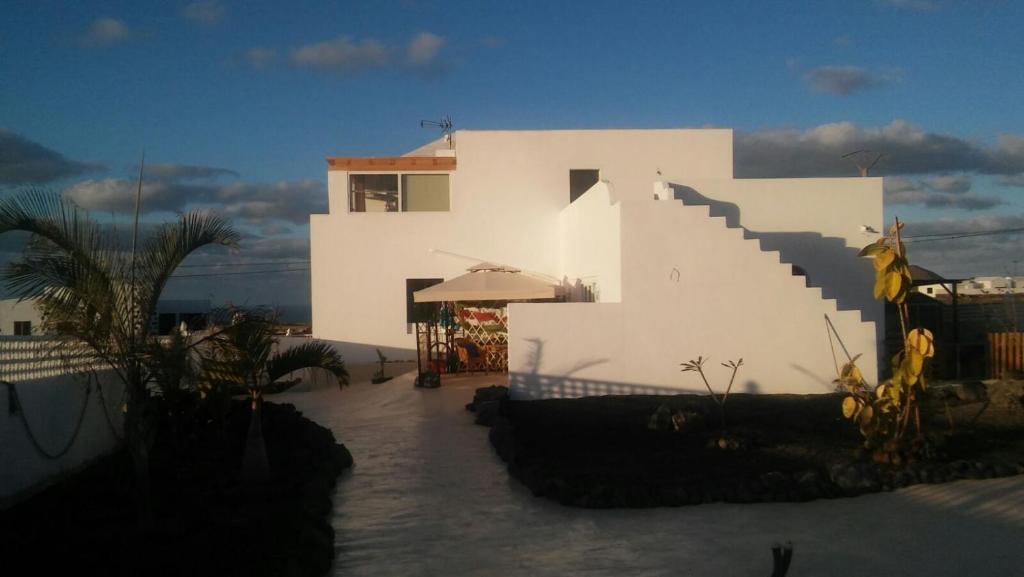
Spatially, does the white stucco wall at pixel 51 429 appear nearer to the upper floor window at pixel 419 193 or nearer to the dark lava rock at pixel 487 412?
the dark lava rock at pixel 487 412

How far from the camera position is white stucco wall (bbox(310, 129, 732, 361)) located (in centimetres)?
2056

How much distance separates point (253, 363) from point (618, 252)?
6.89 m

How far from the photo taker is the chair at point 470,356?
59.9ft

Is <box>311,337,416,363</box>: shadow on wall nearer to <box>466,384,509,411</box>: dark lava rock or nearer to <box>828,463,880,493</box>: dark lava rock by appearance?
<box>466,384,509,411</box>: dark lava rock

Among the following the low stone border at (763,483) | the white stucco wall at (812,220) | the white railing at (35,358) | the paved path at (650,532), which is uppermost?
the white stucco wall at (812,220)

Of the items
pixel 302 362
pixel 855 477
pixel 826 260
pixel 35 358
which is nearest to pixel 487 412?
pixel 302 362

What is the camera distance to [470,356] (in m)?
18.3

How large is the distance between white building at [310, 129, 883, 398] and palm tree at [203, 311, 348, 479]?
5.04 m

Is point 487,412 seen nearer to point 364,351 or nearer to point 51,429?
point 51,429

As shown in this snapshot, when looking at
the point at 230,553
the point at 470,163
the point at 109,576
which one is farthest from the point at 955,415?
the point at 470,163

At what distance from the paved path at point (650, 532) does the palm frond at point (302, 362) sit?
1.25 m

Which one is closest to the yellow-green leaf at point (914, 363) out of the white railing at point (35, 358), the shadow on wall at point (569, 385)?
the shadow on wall at point (569, 385)

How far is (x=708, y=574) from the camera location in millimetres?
5996

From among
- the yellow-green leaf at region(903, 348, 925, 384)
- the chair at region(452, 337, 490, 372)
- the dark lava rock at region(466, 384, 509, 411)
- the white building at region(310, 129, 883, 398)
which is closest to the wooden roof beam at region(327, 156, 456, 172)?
the white building at region(310, 129, 883, 398)
